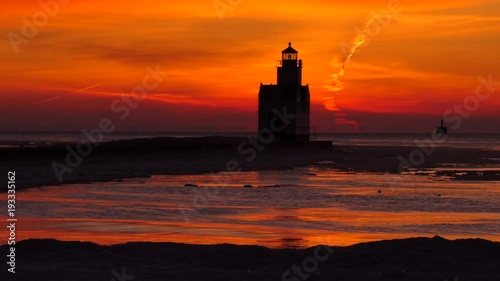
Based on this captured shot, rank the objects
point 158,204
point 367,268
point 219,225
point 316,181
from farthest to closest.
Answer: point 316,181 < point 158,204 < point 219,225 < point 367,268

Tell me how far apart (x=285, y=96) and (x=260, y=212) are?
5940 centimetres

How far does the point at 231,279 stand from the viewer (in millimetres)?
9594

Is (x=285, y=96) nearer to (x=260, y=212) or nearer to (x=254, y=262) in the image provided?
(x=260, y=212)

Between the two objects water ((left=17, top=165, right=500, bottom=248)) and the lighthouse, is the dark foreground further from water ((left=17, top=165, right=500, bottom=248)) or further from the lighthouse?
the lighthouse

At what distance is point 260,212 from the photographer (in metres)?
21.0

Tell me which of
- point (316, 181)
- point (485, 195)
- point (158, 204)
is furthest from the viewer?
point (316, 181)

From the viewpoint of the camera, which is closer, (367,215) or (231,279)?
(231,279)

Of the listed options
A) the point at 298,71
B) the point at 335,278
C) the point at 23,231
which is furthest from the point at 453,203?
the point at 298,71

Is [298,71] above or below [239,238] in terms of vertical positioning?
above

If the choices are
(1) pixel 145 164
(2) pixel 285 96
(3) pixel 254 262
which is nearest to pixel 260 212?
(3) pixel 254 262

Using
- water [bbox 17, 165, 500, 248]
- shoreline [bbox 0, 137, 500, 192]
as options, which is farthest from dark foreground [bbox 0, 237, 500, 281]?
shoreline [bbox 0, 137, 500, 192]

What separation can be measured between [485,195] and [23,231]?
684 inches

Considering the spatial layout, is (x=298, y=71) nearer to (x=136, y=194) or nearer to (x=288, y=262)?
(x=136, y=194)

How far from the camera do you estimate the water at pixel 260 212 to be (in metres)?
15.9
